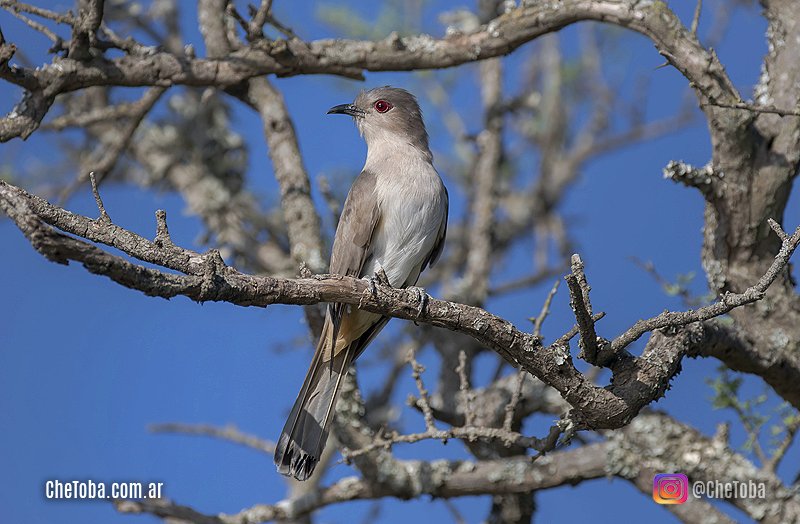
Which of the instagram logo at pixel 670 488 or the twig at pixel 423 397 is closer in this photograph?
the twig at pixel 423 397

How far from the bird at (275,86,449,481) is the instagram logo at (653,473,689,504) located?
1.78 metres

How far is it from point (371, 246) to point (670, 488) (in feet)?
7.16

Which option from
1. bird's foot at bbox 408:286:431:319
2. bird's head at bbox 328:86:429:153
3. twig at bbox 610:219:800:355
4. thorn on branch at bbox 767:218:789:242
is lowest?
twig at bbox 610:219:800:355

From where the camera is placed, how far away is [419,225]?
5.34 meters

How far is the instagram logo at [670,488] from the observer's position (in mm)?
4883

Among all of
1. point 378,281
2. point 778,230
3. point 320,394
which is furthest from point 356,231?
point 778,230

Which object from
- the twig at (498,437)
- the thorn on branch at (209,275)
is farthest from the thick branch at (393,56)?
the thorn on branch at (209,275)

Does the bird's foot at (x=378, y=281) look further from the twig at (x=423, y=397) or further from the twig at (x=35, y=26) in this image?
the twig at (x=35, y=26)

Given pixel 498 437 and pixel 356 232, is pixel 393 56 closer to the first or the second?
pixel 356 232

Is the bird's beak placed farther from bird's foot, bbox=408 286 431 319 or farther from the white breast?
bird's foot, bbox=408 286 431 319

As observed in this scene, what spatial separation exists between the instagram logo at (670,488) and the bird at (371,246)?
1.78 metres

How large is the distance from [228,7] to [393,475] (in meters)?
2.75

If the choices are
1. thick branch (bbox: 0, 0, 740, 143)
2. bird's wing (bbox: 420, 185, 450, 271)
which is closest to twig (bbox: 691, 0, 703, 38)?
thick branch (bbox: 0, 0, 740, 143)

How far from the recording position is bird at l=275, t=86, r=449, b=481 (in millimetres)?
4617
